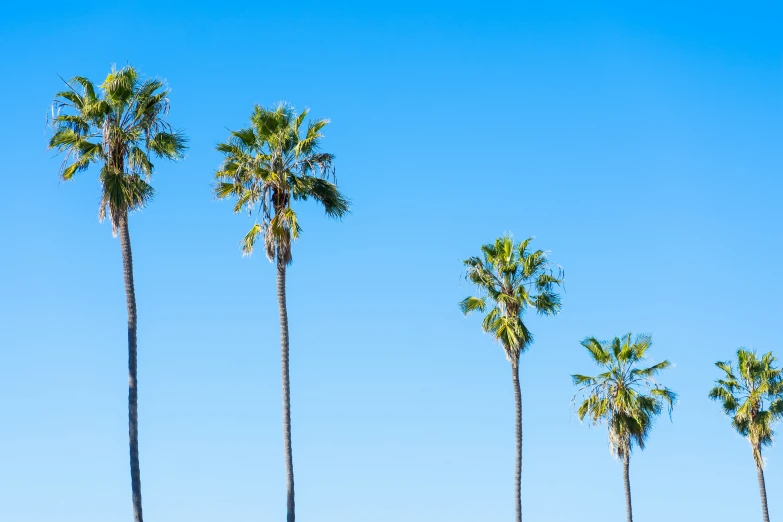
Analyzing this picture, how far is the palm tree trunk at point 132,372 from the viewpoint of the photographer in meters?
37.4

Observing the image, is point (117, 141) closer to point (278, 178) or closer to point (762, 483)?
point (278, 178)

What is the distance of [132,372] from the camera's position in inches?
1512

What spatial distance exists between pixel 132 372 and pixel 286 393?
5.76 metres

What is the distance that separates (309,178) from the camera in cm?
4306

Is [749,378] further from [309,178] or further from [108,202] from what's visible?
[108,202]

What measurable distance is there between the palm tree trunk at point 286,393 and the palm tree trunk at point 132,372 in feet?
17.3

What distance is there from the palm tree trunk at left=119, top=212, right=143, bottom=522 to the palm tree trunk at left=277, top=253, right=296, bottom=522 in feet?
17.3

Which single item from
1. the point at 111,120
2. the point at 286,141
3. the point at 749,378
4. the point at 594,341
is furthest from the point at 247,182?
the point at 749,378

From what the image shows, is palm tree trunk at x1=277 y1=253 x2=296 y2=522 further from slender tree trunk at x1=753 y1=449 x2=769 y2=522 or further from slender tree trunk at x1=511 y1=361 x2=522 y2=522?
slender tree trunk at x1=753 y1=449 x2=769 y2=522

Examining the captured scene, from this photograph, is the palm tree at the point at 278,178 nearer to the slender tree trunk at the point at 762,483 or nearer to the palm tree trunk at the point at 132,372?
the palm tree trunk at the point at 132,372

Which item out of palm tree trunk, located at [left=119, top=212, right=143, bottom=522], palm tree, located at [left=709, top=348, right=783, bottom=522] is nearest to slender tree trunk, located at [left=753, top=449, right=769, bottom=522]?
palm tree, located at [left=709, top=348, right=783, bottom=522]

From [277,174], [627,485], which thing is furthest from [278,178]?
[627,485]

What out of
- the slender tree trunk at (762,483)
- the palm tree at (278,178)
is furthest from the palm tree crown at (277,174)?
the slender tree trunk at (762,483)

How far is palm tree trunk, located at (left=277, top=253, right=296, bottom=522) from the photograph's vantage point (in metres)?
40.1
